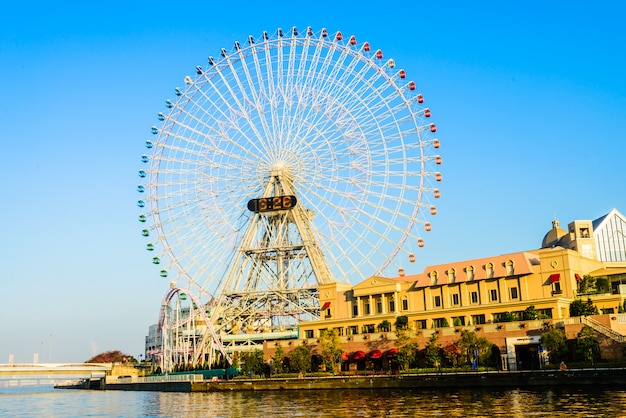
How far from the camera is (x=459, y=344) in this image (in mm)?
82062

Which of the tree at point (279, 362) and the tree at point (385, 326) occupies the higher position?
the tree at point (385, 326)

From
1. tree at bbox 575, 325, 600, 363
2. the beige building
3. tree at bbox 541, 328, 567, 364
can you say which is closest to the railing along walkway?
the beige building

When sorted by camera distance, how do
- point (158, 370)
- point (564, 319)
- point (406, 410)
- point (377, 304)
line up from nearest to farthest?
point (406, 410) < point (564, 319) < point (377, 304) < point (158, 370)

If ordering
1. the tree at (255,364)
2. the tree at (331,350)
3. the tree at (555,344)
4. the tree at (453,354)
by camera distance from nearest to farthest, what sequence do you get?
the tree at (555,344), the tree at (453,354), the tree at (331,350), the tree at (255,364)

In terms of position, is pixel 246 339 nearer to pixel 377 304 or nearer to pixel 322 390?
pixel 377 304

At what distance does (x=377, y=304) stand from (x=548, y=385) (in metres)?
34.4

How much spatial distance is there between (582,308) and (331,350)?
31.2 m

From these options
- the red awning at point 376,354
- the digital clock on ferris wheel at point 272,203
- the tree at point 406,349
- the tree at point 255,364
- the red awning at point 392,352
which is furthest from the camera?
the digital clock on ferris wheel at point 272,203

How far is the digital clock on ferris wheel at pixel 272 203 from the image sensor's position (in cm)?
10844

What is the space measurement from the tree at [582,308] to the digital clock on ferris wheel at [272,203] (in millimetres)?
44632

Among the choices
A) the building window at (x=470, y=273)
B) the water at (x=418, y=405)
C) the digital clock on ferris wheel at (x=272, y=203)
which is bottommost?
the water at (x=418, y=405)

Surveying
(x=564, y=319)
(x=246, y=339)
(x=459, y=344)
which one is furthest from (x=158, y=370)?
(x=564, y=319)

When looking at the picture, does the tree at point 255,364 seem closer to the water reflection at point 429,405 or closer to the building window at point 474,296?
the water reflection at point 429,405

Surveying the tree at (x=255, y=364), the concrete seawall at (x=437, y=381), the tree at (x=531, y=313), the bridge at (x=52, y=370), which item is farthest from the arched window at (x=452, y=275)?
the bridge at (x=52, y=370)
